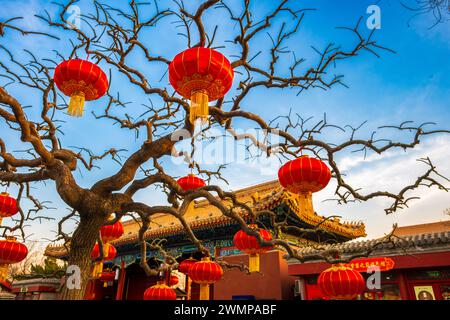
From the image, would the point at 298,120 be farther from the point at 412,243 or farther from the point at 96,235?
the point at 412,243

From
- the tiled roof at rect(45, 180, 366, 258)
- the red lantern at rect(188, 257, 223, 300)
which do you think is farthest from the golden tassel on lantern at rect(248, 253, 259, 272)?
the tiled roof at rect(45, 180, 366, 258)

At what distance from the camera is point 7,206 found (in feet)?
15.4

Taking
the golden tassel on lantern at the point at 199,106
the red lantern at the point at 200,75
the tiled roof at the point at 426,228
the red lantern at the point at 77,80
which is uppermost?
the tiled roof at the point at 426,228

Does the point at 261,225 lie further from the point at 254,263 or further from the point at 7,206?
the point at 7,206

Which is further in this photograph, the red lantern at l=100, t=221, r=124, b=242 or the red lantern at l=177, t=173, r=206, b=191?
the red lantern at l=100, t=221, r=124, b=242

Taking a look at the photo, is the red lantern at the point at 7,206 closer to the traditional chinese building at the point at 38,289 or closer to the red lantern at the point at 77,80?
the red lantern at the point at 77,80

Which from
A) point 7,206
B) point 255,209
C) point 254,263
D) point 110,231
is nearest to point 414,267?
point 255,209

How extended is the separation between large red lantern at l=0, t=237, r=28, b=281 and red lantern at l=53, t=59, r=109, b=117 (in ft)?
12.0

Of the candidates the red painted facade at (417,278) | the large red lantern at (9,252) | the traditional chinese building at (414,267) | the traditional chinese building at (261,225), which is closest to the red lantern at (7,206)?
the large red lantern at (9,252)

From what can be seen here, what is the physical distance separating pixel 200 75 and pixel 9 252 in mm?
4957

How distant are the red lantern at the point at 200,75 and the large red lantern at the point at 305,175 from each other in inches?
50.5

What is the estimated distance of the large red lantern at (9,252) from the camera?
513 centimetres

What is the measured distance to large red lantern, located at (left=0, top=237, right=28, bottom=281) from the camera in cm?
513

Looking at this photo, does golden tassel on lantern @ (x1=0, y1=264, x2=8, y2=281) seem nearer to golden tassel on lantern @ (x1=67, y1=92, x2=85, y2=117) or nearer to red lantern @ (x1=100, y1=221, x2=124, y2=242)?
red lantern @ (x1=100, y1=221, x2=124, y2=242)
